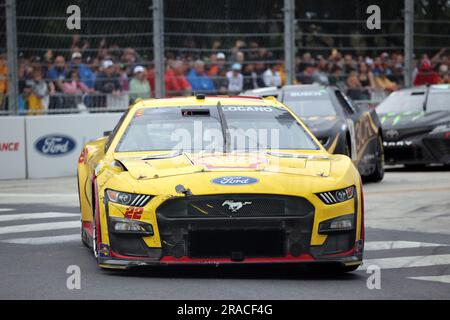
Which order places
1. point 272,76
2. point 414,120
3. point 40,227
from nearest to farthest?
point 40,227 < point 414,120 < point 272,76

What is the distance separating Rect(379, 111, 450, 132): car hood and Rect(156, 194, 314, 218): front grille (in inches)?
438

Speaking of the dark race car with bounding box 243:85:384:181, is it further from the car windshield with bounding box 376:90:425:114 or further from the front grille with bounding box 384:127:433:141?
the car windshield with bounding box 376:90:425:114

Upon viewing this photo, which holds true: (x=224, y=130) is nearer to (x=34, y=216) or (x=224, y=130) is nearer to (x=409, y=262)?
(x=409, y=262)

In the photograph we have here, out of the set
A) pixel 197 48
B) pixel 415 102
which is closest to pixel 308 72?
pixel 415 102

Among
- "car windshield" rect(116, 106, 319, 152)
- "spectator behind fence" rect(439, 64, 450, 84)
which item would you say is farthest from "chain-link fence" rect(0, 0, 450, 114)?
"car windshield" rect(116, 106, 319, 152)

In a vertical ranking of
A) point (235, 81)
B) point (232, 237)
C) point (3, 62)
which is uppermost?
point (3, 62)

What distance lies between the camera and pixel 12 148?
722 inches

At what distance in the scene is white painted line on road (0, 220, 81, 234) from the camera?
11.4 metres

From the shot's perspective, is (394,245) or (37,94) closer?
(394,245)

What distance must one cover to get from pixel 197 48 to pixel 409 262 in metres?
10.9

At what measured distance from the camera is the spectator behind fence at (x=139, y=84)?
1925 cm

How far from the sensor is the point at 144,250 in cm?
790

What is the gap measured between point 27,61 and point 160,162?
33.9 feet

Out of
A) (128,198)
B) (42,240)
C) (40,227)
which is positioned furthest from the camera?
(40,227)
